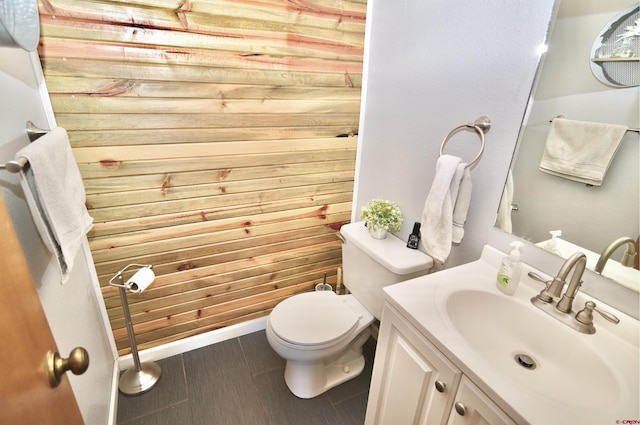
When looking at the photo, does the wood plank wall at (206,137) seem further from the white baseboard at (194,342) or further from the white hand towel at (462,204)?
the white hand towel at (462,204)

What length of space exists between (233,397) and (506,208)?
1.61 meters

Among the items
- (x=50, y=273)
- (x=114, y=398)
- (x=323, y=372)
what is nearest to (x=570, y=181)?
(x=323, y=372)

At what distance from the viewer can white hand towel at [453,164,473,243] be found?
1.24m

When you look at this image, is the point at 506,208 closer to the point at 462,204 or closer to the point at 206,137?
the point at 462,204

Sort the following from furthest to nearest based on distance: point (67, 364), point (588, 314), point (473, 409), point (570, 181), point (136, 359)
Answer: point (136, 359) < point (570, 181) < point (588, 314) < point (473, 409) < point (67, 364)

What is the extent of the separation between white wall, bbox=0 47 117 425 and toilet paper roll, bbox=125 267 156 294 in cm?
17

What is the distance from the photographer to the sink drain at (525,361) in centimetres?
96

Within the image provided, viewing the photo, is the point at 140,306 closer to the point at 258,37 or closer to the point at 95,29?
the point at 95,29

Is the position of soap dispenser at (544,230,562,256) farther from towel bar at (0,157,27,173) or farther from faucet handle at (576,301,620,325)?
towel bar at (0,157,27,173)

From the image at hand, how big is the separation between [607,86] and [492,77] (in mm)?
350

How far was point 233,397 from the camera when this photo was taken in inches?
65.2

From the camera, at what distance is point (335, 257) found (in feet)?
7.11

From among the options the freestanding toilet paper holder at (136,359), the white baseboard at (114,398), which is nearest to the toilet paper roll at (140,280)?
the freestanding toilet paper holder at (136,359)

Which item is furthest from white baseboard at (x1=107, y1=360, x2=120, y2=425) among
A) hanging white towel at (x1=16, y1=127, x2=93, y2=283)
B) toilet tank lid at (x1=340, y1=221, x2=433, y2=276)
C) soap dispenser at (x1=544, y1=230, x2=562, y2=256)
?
soap dispenser at (x1=544, y1=230, x2=562, y2=256)
